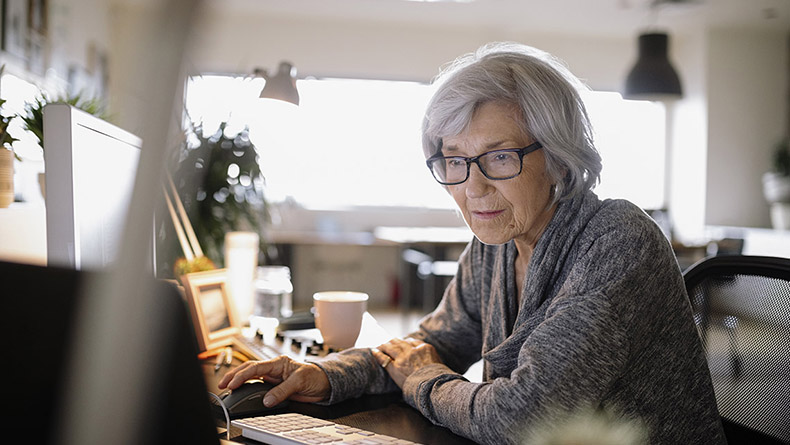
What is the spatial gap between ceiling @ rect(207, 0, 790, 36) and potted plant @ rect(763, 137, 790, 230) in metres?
1.37

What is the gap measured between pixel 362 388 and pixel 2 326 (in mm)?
810

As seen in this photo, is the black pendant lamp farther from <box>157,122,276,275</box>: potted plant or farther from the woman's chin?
the woman's chin

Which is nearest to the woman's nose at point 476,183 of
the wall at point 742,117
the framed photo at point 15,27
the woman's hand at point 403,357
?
the woman's hand at point 403,357

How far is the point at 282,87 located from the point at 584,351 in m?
1.24

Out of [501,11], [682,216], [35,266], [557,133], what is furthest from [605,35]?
[35,266]

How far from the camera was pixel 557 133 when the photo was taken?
1094 millimetres

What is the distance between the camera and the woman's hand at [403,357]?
3.69ft

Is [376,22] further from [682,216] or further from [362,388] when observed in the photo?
[362,388]

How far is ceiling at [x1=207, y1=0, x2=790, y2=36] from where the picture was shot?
617 cm

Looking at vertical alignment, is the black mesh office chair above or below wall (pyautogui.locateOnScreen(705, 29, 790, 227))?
below

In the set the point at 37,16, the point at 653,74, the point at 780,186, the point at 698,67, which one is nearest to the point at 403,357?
the point at 37,16

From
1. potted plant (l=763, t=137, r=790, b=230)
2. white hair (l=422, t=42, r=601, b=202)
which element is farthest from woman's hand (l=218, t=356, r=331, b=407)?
potted plant (l=763, t=137, r=790, b=230)

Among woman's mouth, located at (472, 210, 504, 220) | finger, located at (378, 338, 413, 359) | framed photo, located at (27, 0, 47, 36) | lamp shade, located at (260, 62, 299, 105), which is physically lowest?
finger, located at (378, 338, 413, 359)

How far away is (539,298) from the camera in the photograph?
1063mm
